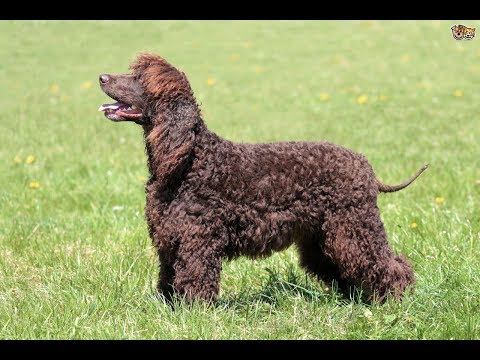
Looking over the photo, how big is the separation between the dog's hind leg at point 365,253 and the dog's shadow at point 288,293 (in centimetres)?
13

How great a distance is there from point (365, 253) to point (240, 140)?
498cm

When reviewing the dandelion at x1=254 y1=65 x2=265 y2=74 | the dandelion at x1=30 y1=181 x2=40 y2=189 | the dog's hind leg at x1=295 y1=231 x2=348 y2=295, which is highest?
the dog's hind leg at x1=295 y1=231 x2=348 y2=295

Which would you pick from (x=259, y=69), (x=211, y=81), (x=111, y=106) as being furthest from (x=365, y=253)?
(x=259, y=69)

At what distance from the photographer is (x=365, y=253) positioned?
4.48 meters

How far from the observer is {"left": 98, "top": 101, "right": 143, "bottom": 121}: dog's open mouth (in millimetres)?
4133

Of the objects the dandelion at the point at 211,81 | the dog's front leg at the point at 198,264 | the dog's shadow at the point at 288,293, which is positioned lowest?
the dandelion at the point at 211,81

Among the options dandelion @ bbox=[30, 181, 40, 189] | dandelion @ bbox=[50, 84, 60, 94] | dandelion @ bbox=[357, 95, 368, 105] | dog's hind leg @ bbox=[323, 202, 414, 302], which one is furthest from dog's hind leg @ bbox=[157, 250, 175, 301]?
dandelion @ bbox=[50, 84, 60, 94]

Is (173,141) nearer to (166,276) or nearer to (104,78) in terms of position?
(104,78)

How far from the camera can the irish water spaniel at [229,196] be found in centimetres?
414

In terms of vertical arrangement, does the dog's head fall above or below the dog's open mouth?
above

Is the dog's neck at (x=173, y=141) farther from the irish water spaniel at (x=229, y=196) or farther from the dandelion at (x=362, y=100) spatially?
the dandelion at (x=362, y=100)

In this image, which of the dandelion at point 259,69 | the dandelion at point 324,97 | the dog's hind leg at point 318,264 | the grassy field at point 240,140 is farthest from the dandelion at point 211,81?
the dog's hind leg at point 318,264

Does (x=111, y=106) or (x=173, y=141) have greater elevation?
(x=111, y=106)

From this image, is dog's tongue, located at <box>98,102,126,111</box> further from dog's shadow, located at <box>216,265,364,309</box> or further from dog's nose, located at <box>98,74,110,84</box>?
dog's shadow, located at <box>216,265,364,309</box>
